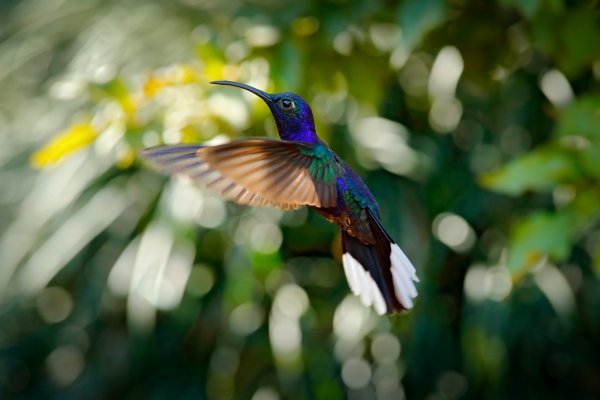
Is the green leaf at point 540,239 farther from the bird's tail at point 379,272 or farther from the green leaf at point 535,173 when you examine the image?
the bird's tail at point 379,272

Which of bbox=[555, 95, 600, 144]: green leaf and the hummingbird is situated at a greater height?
the hummingbird

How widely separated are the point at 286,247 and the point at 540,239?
1105 mm

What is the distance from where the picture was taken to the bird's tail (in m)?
0.91

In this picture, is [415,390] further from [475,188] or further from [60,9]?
[60,9]

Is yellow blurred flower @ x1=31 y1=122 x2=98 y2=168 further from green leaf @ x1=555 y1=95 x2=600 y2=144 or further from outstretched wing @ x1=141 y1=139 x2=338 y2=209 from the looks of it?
green leaf @ x1=555 y1=95 x2=600 y2=144

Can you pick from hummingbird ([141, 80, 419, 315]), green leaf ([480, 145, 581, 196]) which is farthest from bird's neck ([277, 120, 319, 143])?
green leaf ([480, 145, 581, 196])

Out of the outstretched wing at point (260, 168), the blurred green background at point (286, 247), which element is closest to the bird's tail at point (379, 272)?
the outstretched wing at point (260, 168)

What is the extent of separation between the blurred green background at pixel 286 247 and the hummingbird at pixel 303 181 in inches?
30.5

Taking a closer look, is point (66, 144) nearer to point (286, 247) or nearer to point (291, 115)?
point (291, 115)

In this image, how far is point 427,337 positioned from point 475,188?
36cm

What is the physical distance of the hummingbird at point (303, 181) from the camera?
74cm

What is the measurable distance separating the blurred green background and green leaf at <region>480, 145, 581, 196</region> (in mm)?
536

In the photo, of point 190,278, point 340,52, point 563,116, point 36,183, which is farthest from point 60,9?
point 563,116

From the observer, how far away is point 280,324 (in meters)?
2.17
